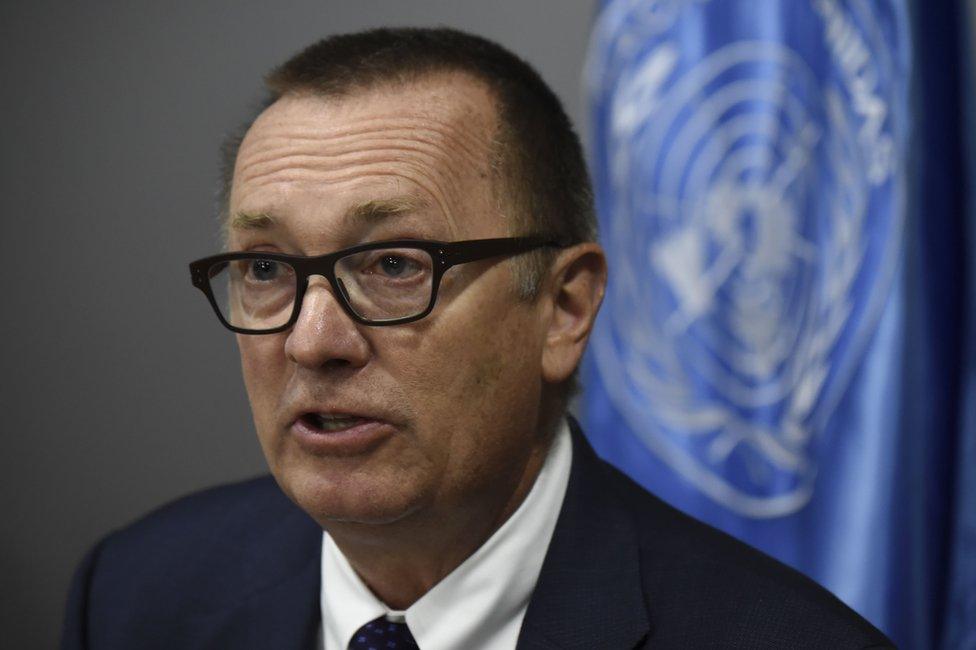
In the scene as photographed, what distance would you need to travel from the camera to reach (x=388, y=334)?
1469 mm

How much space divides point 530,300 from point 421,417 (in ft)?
0.86

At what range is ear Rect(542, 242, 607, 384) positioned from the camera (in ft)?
5.47

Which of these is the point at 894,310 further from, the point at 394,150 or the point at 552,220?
the point at 394,150

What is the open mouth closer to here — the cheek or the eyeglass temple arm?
the cheek

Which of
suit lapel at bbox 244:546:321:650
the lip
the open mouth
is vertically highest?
the open mouth

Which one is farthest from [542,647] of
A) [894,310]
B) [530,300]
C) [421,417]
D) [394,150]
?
[894,310]

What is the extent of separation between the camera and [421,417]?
1.48 meters

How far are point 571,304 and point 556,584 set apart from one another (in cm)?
44

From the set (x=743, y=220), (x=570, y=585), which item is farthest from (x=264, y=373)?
(x=743, y=220)

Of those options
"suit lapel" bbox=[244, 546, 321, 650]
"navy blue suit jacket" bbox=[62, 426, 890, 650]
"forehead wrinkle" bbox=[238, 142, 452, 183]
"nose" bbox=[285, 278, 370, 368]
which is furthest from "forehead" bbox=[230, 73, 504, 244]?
"suit lapel" bbox=[244, 546, 321, 650]

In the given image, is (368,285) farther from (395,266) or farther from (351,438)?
(351,438)

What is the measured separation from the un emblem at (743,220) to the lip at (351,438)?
4.04 ft

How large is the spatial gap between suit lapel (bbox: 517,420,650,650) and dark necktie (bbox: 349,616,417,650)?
0.64 ft

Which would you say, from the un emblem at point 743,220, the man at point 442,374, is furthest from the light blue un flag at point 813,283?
the man at point 442,374
